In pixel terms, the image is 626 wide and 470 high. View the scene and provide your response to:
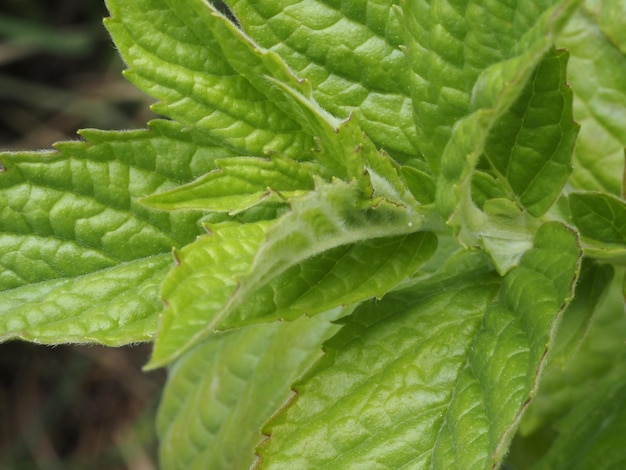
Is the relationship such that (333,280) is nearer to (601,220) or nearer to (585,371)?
(601,220)

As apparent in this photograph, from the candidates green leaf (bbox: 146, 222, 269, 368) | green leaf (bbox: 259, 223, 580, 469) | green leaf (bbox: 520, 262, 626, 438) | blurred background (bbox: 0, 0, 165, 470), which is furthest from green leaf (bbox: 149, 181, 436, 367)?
blurred background (bbox: 0, 0, 165, 470)

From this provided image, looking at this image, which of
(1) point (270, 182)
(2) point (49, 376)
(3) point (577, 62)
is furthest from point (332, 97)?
(2) point (49, 376)

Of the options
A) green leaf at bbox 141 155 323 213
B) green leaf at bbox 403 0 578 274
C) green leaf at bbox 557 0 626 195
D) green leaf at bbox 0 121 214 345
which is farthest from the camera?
green leaf at bbox 557 0 626 195

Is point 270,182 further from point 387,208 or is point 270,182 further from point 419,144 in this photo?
point 419,144

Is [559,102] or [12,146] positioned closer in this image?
[559,102]

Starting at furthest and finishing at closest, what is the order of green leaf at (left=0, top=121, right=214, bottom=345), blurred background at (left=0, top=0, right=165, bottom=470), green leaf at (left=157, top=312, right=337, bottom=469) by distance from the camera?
blurred background at (left=0, top=0, right=165, bottom=470) → green leaf at (left=157, top=312, right=337, bottom=469) → green leaf at (left=0, top=121, right=214, bottom=345)

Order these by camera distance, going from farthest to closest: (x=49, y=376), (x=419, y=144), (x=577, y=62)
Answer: (x=49, y=376) → (x=577, y=62) → (x=419, y=144)

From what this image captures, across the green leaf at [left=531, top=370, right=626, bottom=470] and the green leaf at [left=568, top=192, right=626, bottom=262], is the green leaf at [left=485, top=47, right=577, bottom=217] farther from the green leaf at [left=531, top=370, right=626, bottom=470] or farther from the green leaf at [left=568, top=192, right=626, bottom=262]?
the green leaf at [left=531, top=370, right=626, bottom=470]

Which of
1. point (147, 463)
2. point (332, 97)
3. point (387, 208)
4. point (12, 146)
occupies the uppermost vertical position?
point (332, 97)

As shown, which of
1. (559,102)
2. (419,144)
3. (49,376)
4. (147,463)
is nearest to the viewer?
(559,102)
